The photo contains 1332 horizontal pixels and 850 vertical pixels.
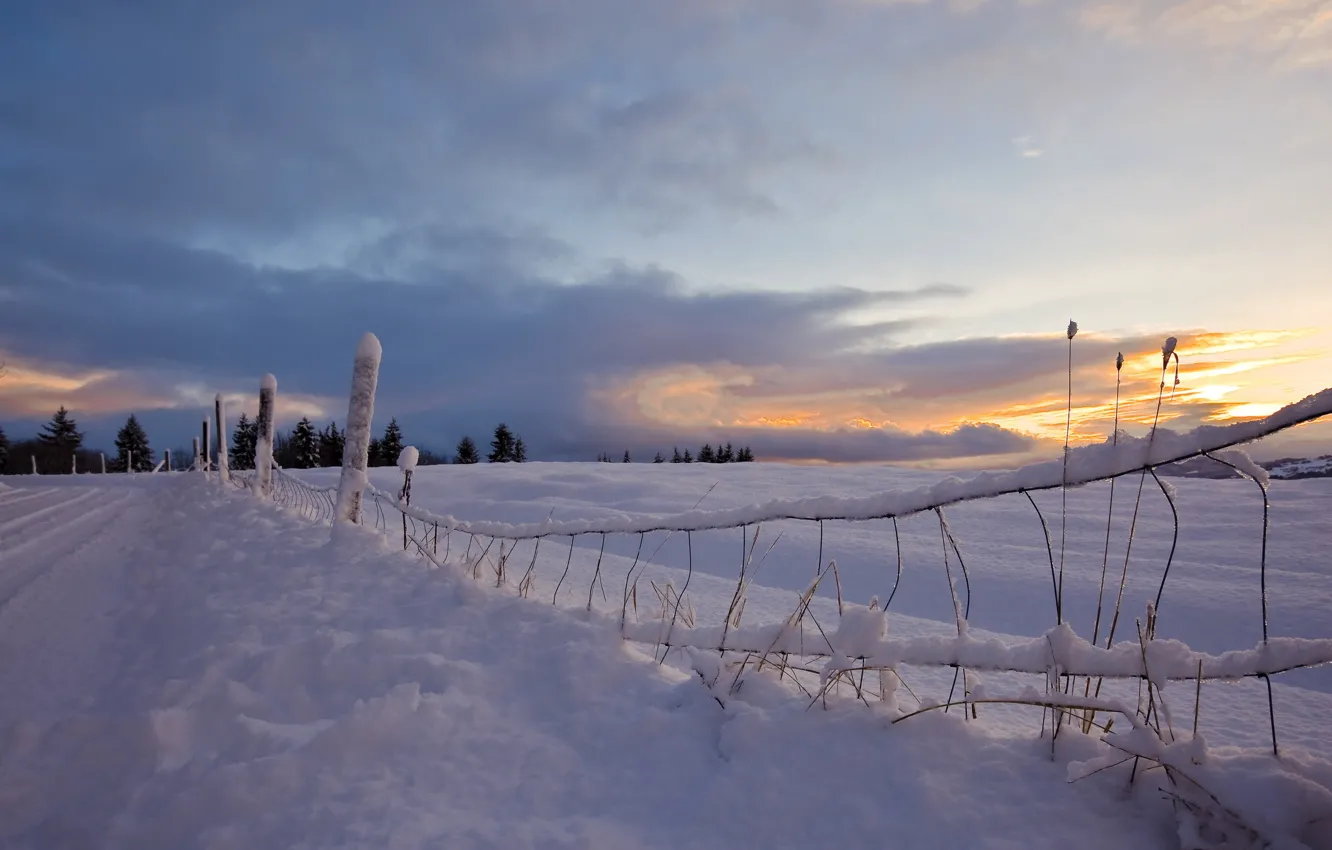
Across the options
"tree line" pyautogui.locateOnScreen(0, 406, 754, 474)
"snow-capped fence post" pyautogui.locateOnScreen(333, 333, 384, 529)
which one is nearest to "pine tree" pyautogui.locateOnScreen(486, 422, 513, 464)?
"tree line" pyautogui.locateOnScreen(0, 406, 754, 474)

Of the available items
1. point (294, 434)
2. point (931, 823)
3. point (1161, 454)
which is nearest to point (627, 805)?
point (931, 823)

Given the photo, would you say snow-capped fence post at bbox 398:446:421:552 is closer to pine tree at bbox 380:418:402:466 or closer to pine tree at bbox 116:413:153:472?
pine tree at bbox 380:418:402:466

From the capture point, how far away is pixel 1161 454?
1.75m

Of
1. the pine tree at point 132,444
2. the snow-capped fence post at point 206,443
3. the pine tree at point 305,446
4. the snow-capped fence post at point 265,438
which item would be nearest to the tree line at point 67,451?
the pine tree at point 132,444

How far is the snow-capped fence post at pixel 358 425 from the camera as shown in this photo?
19.4 feet

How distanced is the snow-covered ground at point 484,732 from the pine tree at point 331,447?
40.4 metres

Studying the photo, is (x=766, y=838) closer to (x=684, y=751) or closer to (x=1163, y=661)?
(x=684, y=751)

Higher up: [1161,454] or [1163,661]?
[1161,454]

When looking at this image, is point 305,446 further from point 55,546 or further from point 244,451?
point 55,546

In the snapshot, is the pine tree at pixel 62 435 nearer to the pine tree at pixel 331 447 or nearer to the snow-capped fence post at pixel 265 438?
the pine tree at pixel 331 447

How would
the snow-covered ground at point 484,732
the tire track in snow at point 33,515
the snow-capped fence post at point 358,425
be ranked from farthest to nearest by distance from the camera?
1. the tire track in snow at point 33,515
2. the snow-capped fence post at point 358,425
3. the snow-covered ground at point 484,732

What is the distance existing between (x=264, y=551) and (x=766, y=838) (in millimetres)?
5015

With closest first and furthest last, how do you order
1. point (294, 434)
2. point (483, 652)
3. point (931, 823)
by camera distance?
1. point (931, 823)
2. point (483, 652)
3. point (294, 434)

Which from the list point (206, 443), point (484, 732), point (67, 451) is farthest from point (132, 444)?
point (484, 732)
